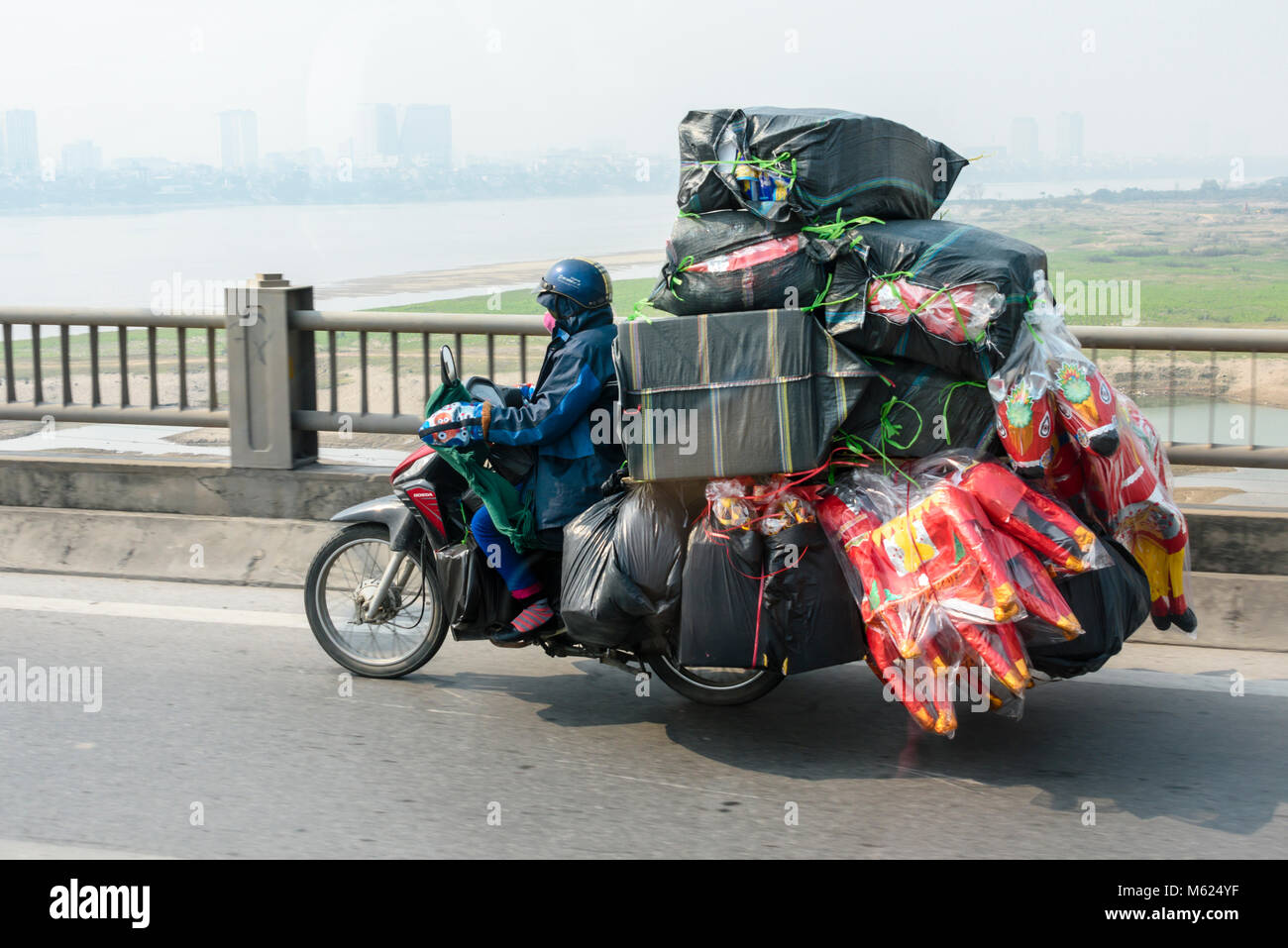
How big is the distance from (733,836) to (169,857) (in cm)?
168

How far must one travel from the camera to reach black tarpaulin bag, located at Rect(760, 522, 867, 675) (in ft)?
14.7

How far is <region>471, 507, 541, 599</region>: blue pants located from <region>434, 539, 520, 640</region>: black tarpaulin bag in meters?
0.04

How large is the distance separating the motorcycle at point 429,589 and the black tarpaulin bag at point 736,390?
2.32 feet

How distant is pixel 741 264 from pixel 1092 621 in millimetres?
1659

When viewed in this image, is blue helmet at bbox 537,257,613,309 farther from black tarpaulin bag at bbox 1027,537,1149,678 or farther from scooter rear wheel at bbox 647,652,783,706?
black tarpaulin bag at bbox 1027,537,1149,678

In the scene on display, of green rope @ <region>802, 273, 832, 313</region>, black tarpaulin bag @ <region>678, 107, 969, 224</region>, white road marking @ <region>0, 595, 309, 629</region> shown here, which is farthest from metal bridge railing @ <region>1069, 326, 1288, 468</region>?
white road marking @ <region>0, 595, 309, 629</region>

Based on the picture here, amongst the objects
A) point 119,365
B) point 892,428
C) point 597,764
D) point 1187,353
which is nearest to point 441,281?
point 119,365

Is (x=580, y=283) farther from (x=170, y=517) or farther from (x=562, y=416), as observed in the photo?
(x=170, y=517)

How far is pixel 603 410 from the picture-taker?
5.03m

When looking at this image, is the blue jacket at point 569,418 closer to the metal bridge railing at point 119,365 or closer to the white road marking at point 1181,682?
the white road marking at point 1181,682

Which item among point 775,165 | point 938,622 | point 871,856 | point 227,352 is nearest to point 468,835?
point 871,856

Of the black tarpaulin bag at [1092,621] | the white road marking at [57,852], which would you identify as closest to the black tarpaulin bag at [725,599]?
the black tarpaulin bag at [1092,621]

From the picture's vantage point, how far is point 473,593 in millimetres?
5172

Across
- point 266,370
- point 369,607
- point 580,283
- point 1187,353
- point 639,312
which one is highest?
point 580,283
